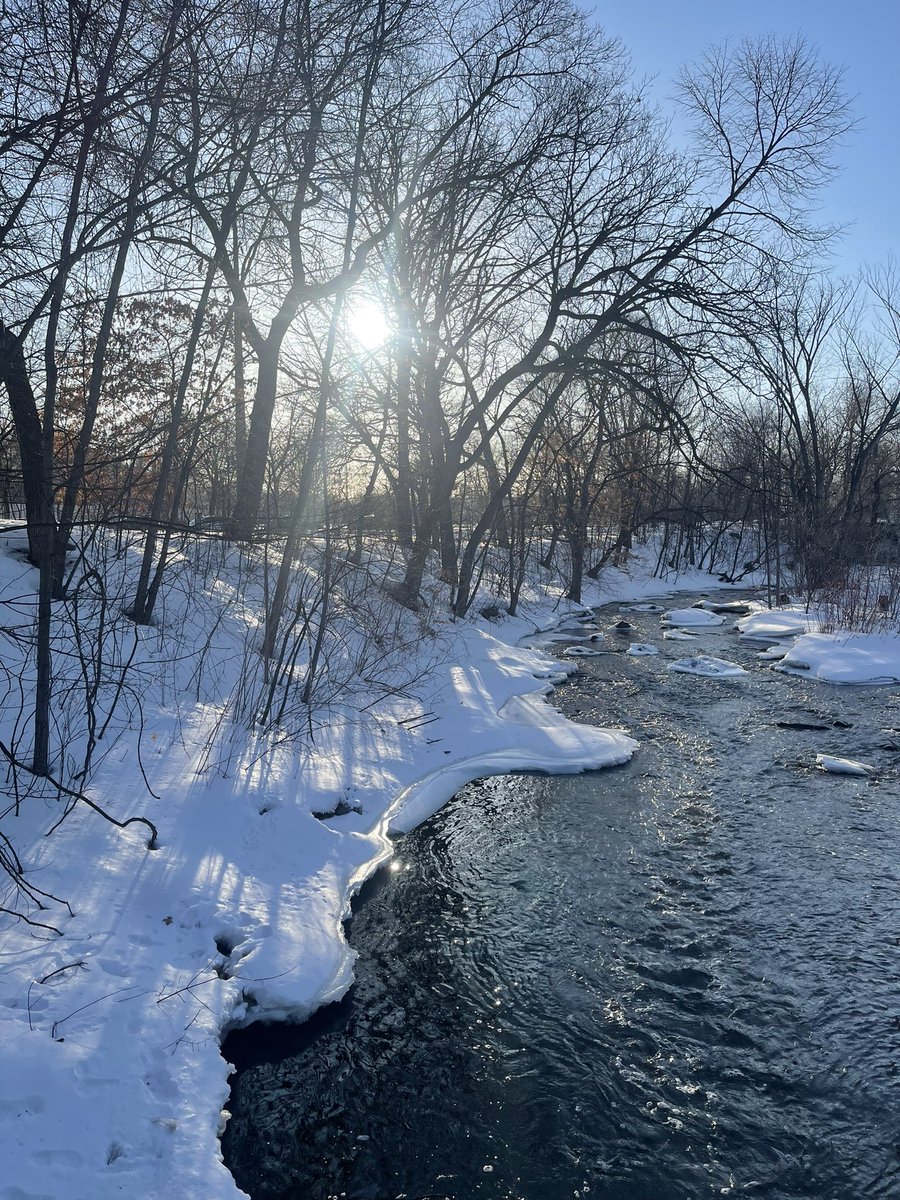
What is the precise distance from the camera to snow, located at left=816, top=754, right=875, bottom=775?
832cm

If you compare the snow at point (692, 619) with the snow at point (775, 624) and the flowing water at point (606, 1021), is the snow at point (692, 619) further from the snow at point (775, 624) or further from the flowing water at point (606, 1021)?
the flowing water at point (606, 1021)

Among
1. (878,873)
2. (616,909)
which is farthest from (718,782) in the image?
(616,909)

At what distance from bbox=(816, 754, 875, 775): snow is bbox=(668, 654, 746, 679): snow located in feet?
15.5

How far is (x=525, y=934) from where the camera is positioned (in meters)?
5.11

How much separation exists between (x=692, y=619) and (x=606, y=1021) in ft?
58.1

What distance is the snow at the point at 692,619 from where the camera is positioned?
20484 millimetres

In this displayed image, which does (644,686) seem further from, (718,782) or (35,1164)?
(35,1164)

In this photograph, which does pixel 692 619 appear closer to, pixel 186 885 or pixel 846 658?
pixel 846 658

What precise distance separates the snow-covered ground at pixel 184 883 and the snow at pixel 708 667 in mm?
4471

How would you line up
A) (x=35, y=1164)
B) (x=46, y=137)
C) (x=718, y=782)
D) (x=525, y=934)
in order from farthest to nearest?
(x=718, y=782)
(x=525, y=934)
(x=46, y=137)
(x=35, y=1164)

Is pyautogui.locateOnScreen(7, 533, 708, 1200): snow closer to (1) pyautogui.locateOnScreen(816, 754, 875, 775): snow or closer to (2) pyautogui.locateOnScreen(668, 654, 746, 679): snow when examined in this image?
(1) pyautogui.locateOnScreen(816, 754, 875, 775): snow

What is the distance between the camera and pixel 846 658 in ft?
45.3

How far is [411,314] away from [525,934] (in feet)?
44.7

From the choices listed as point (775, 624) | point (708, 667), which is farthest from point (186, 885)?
point (775, 624)
